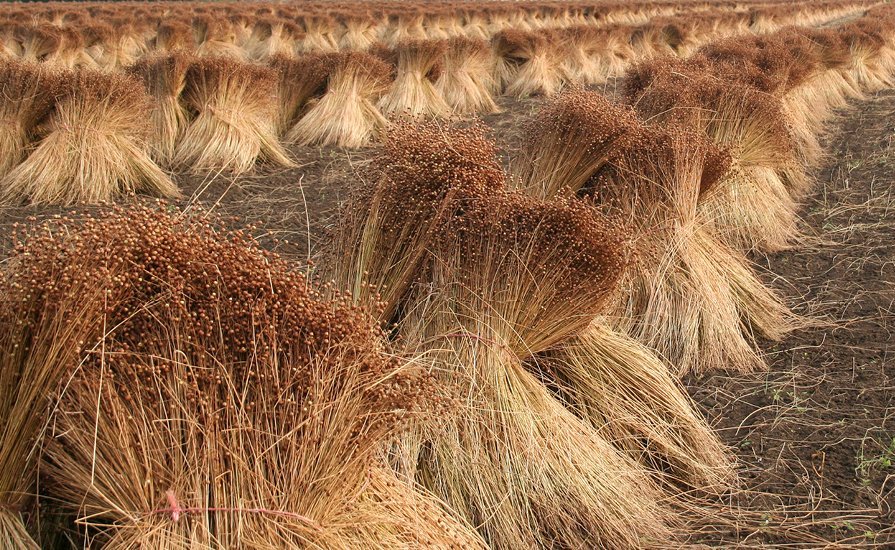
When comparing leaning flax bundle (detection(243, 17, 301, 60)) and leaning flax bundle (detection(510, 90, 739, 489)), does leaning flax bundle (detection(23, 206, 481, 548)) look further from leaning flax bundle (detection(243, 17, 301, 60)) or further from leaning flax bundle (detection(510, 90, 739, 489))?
leaning flax bundle (detection(243, 17, 301, 60))

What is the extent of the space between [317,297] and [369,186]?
1.38 meters

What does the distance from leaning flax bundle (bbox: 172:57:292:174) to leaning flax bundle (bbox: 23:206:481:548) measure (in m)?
5.57

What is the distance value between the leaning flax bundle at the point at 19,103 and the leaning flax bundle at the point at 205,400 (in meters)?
5.15

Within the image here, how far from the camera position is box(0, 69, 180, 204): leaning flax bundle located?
6.61 metres

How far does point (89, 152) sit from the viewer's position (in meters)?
6.79

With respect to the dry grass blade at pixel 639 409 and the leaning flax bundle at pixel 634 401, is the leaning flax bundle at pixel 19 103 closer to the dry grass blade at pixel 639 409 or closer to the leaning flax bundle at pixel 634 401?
the leaning flax bundle at pixel 634 401

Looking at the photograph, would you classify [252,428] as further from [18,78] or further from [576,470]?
[18,78]

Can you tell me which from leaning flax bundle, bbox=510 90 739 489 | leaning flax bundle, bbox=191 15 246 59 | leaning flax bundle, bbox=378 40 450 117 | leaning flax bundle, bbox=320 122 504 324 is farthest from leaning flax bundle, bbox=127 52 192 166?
leaning flax bundle, bbox=191 15 246 59

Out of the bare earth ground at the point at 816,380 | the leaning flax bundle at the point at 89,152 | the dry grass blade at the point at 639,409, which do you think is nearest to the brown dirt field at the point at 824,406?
the bare earth ground at the point at 816,380

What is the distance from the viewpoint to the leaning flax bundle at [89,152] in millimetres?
6609

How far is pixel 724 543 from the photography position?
10.2 ft

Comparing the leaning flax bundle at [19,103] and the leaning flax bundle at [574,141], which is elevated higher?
the leaning flax bundle at [574,141]

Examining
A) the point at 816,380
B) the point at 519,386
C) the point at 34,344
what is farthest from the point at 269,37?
the point at 34,344

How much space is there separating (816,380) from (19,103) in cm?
637
